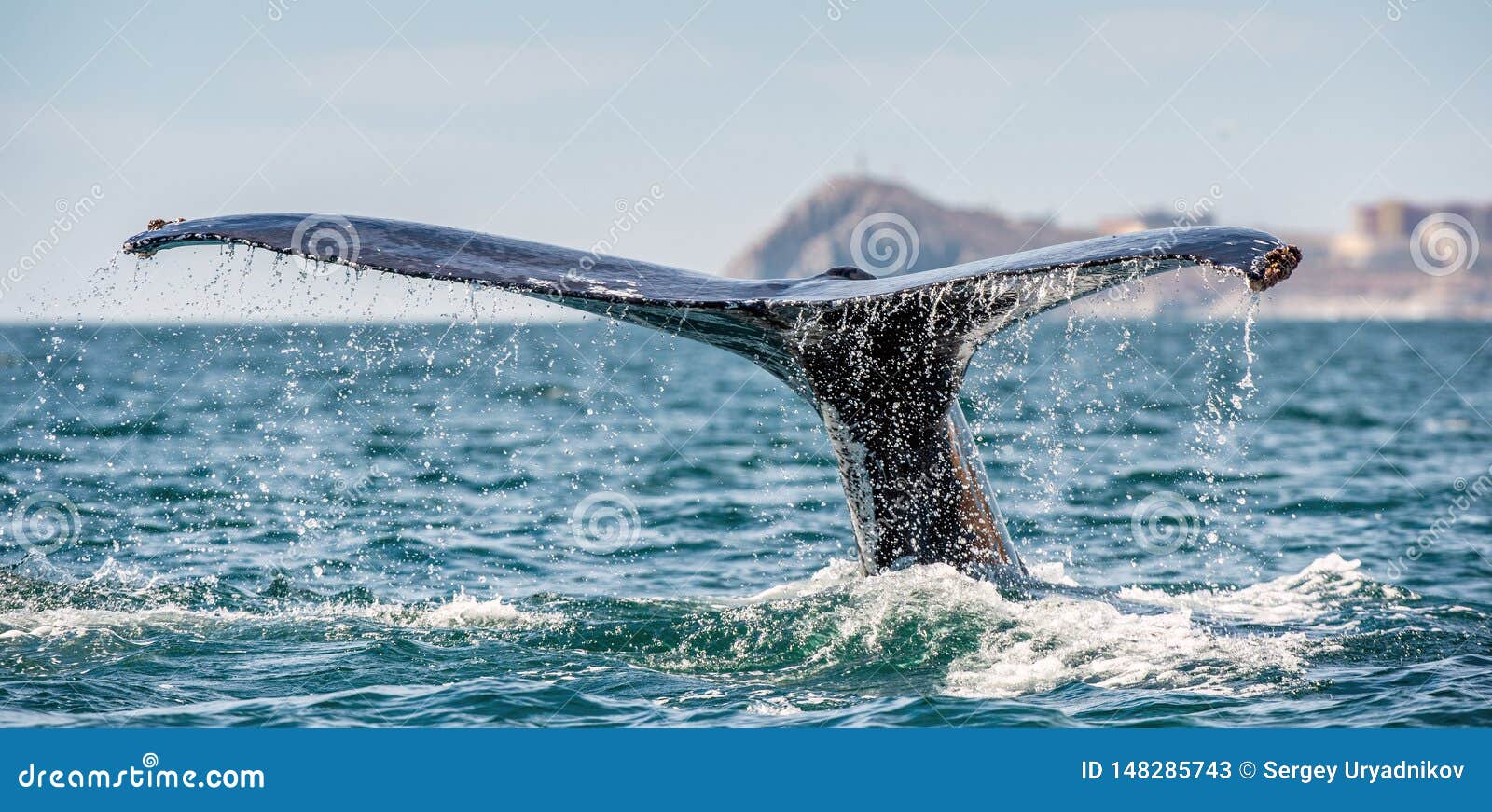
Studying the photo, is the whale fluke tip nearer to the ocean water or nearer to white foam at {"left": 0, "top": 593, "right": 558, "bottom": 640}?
the ocean water

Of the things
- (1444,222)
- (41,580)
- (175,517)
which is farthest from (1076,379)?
(41,580)

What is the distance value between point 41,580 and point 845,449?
595 centimetres

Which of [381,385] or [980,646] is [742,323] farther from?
[381,385]

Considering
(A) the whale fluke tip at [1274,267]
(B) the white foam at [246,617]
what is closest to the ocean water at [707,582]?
(B) the white foam at [246,617]

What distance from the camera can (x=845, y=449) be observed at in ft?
25.7
